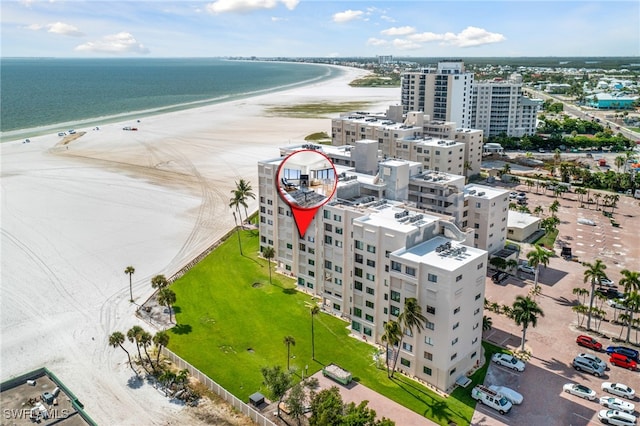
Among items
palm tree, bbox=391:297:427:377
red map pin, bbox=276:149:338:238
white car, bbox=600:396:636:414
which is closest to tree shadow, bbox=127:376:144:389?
palm tree, bbox=391:297:427:377

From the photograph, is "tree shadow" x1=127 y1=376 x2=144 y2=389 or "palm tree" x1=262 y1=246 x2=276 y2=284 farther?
"palm tree" x1=262 y1=246 x2=276 y2=284

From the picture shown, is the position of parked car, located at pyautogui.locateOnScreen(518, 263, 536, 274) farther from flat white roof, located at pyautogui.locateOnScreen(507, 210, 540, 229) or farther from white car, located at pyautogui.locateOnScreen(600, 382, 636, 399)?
white car, located at pyautogui.locateOnScreen(600, 382, 636, 399)

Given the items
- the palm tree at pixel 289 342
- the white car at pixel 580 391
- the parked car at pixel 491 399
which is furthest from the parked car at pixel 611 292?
the palm tree at pixel 289 342

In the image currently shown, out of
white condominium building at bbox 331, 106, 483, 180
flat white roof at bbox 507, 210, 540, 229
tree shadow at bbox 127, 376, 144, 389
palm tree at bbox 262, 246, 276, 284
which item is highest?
white condominium building at bbox 331, 106, 483, 180

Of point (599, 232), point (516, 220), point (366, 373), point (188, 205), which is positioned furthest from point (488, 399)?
point (188, 205)

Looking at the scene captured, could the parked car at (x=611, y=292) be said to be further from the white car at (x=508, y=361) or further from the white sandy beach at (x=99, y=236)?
the white sandy beach at (x=99, y=236)

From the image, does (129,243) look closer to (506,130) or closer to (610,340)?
(610,340)

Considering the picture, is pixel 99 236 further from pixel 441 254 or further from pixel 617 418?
pixel 617 418
